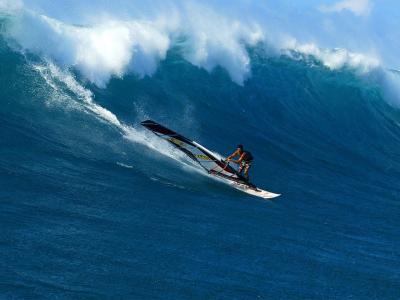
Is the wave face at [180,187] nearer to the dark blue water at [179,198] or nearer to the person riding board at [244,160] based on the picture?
the dark blue water at [179,198]

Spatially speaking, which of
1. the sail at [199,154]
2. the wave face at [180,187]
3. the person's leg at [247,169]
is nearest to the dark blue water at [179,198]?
the wave face at [180,187]

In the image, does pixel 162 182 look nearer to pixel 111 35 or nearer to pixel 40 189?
pixel 40 189

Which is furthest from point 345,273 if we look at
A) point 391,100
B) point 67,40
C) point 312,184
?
point 391,100

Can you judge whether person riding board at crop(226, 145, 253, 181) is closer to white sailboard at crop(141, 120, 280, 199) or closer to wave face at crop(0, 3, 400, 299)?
white sailboard at crop(141, 120, 280, 199)

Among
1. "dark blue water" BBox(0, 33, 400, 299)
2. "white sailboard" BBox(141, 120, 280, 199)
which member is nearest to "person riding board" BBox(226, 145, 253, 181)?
"white sailboard" BBox(141, 120, 280, 199)

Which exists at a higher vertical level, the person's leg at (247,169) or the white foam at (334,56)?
the white foam at (334,56)
